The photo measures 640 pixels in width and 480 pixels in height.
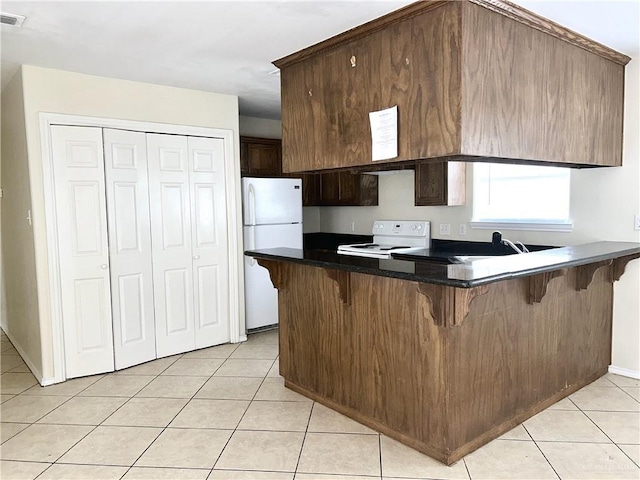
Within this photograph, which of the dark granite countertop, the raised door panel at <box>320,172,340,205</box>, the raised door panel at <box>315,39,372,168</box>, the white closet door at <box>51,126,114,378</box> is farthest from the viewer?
the raised door panel at <box>320,172,340,205</box>

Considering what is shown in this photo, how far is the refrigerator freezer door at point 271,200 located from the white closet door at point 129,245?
101 centimetres

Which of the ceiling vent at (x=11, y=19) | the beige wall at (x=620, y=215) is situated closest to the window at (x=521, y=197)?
the beige wall at (x=620, y=215)

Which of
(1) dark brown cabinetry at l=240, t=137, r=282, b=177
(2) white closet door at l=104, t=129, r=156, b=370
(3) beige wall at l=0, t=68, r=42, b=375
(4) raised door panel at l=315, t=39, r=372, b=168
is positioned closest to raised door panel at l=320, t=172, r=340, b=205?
(1) dark brown cabinetry at l=240, t=137, r=282, b=177

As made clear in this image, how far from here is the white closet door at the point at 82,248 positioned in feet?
11.5

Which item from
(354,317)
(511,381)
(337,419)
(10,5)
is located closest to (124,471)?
(337,419)

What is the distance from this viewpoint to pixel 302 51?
2.98 metres

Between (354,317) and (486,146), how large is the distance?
120 centimetres

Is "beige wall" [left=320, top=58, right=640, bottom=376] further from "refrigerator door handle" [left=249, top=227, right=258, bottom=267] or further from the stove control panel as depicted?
"refrigerator door handle" [left=249, top=227, right=258, bottom=267]

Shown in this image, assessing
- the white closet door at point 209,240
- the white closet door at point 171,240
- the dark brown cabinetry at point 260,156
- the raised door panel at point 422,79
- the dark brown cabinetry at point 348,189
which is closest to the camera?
the raised door panel at point 422,79

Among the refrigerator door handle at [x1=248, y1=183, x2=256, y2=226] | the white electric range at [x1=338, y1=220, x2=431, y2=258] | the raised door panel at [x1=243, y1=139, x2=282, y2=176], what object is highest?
the raised door panel at [x1=243, y1=139, x2=282, y2=176]

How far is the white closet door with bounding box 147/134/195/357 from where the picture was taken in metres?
3.95

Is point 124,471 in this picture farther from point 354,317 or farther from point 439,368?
point 439,368

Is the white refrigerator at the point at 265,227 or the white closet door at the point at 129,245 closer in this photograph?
the white closet door at the point at 129,245

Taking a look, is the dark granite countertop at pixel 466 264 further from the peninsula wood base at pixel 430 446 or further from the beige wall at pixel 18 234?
the beige wall at pixel 18 234
